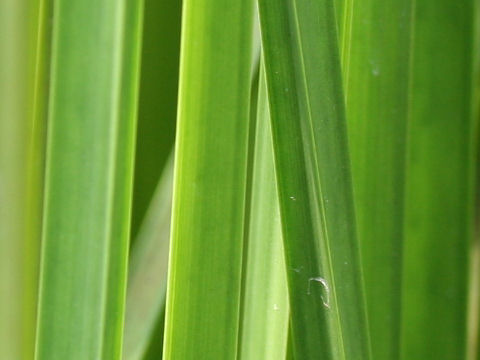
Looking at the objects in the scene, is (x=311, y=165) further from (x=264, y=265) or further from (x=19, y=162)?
(x=19, y=162)

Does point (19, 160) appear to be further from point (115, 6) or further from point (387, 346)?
point (387, 346)

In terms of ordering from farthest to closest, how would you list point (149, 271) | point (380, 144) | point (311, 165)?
point (149, 271)
point (380, 144)
point (311, 165)

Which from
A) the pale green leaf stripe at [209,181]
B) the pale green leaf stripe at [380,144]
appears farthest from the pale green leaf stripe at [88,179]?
the pale green leaf stripe at [380,144]

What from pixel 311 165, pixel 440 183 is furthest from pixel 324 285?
pixel 440 183

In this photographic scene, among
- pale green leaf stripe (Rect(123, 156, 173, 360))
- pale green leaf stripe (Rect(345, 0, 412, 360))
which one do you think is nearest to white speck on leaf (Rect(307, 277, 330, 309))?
pale green leaf stripe (Rect(345, 0, 412, 360))

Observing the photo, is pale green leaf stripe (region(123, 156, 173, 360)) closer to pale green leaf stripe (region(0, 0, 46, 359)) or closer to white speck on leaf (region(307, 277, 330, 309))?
pale green leaf stripe (region(0, 0, 46, 359))

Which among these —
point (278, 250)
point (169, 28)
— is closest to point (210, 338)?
point (278, 250)

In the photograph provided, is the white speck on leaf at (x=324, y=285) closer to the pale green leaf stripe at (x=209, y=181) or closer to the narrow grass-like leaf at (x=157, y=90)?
the pale green leaf stripe at (x=209, y=181)

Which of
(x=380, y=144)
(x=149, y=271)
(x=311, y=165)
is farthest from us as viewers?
(x=149, y=271)
